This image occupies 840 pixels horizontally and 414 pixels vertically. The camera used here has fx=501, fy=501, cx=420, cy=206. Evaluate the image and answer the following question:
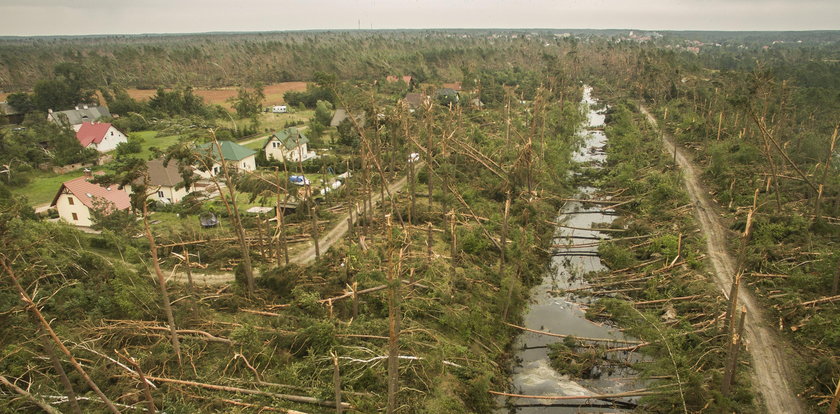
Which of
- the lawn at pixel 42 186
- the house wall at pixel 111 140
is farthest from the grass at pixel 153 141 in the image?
the lawn at pixel 42 186

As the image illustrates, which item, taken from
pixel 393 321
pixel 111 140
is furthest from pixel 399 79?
pixel 393 321

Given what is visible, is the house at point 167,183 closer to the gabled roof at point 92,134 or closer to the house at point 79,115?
the gabled roof at point 92,134

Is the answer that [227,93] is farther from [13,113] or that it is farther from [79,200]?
[79,200]

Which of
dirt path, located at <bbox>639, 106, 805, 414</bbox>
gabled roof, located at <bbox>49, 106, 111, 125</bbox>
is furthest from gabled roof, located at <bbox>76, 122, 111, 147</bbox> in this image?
dirt path, located at <bbox>639, 106, 805, 414</bbox>

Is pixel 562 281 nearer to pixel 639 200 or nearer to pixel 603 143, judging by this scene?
→ pixel 639 200

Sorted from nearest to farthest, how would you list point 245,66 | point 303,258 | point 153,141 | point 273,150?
point 303,258
point 273,150
point 153,141
point 245,66

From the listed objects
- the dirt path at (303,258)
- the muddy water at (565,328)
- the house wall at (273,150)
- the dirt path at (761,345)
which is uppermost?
the house wall at (273,150)

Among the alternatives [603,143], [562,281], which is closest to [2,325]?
[562,281]
